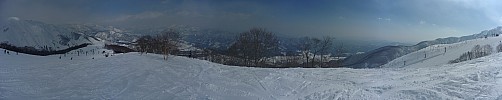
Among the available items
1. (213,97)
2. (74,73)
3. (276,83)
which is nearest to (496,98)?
(276,83)

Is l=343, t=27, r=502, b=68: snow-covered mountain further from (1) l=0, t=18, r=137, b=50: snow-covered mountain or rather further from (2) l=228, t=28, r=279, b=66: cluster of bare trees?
(1) l=0, t=18, r=137, b=50: snow-covered mountain

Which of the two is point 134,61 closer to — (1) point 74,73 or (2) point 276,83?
(1) point 74,73

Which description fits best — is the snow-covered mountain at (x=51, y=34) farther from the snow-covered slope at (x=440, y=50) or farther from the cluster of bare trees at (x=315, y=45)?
the snow-covered slope at (x=440, y=50)

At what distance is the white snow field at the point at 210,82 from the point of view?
435 centimetres

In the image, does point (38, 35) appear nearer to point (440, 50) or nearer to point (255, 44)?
point (255, 44)

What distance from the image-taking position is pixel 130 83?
4.93m

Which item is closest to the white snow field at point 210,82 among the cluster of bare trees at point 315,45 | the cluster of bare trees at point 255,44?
the cluster of bare trees at point 315,45

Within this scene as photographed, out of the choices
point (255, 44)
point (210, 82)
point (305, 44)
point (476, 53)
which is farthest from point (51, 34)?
point (476, 53)

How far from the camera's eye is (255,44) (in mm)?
3506

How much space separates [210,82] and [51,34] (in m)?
2.61

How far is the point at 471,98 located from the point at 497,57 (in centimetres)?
290

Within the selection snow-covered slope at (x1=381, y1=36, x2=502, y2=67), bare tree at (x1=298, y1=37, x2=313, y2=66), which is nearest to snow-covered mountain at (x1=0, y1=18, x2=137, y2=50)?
bare tree at (x1=298, y1=37, x2=313, y2=66)

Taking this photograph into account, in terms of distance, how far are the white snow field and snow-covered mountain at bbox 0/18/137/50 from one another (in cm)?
48

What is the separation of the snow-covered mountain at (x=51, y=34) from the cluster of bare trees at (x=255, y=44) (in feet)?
2.75
